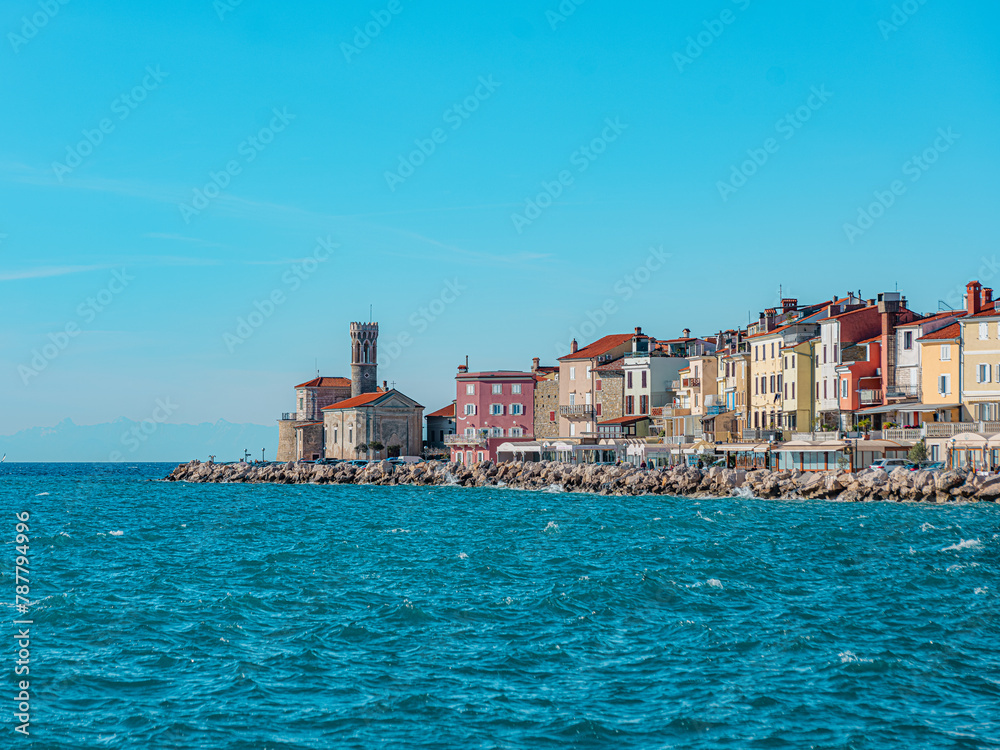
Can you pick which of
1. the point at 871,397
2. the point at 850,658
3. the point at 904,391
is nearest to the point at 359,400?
the point at 871,397

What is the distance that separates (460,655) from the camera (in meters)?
19.3

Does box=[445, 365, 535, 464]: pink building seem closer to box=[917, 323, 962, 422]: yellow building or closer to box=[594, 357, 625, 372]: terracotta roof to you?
box=[594, 357, 625, 372]: terracotta roof

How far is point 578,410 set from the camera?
93.8 m

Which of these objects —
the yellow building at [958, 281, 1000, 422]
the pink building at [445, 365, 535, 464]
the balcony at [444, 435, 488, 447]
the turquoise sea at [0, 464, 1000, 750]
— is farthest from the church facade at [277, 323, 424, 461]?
the turquoise sea at [0, 464, 1000, 750]

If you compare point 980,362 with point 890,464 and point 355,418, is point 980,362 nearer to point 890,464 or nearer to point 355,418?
point 890,464

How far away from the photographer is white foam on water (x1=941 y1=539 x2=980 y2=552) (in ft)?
106

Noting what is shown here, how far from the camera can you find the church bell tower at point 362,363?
422 ft

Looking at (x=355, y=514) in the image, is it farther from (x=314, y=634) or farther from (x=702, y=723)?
(x=702, y=723)

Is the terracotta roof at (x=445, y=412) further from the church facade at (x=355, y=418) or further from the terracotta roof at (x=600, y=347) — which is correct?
the terracotta roof at (x=600, y=347)

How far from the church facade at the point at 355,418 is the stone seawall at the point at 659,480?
8867 mm

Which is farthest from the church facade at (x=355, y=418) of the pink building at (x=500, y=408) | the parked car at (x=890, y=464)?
the parked car at (x=890, y=464)

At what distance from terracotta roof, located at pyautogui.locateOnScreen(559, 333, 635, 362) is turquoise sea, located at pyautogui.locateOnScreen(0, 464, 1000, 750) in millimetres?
53810

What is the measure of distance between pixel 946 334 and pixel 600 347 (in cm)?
3928

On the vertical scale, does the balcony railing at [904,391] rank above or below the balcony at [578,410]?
above
